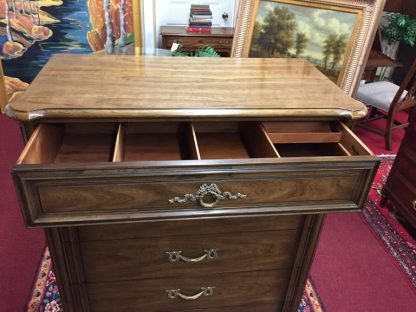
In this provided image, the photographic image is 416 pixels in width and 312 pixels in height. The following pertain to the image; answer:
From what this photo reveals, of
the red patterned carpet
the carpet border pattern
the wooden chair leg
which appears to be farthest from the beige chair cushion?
the carpet border pattern

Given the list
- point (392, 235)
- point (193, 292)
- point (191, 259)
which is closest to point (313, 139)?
point (191, 259)

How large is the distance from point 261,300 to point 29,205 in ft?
2.70

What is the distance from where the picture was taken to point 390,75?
11.7 ft

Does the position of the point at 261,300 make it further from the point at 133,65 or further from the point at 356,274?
the point at 133,65

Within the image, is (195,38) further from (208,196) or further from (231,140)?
(208,196)

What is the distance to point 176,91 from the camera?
3.34ft

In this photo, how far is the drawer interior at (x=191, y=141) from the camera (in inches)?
37.9

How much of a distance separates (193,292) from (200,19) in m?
2.46

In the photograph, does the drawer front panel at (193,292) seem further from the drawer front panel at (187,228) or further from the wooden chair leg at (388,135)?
the wooden chair leg at (388,135)

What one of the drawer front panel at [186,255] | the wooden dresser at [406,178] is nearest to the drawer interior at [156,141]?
the drawer front panel at [186,255]

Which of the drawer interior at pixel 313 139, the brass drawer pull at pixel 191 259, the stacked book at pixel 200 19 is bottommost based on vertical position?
the brass drawer pull at pixel 191 259

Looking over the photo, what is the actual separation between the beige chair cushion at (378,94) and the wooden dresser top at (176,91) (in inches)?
63.4

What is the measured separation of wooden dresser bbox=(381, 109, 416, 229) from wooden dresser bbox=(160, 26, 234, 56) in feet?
5.64

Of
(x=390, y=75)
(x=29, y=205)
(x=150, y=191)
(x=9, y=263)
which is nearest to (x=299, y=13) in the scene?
(x=150, y=191)
